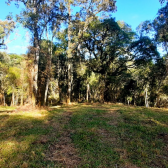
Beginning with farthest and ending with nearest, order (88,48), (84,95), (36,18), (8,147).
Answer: (84,95) < (88,48) < (36,18) < (8,147)

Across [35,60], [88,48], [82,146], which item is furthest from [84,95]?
[82,146]

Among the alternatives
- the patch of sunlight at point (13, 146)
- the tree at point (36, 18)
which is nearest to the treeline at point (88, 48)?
the tree at point (36, 18)

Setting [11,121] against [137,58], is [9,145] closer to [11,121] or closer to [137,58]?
[11,121]

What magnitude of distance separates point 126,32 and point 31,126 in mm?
11693

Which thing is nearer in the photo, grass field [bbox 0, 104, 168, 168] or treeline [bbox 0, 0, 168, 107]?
grass field [bbox 0, 104, 168, 168]

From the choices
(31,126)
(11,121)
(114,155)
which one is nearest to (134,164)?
(114,155)

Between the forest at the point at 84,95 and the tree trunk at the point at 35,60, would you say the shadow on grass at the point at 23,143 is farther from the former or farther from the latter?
the tree trunk at the point at 35,60

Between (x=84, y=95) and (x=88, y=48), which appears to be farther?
(x=84, y=95)

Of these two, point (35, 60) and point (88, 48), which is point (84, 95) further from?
point (35, 60)

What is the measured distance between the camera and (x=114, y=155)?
122 inches

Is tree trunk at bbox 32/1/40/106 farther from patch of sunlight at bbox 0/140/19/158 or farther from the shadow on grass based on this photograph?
patch of sunlight at bbox 0/140/19/158

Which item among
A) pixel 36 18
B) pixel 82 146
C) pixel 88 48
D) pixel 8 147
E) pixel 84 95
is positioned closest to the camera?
pixel 8 147

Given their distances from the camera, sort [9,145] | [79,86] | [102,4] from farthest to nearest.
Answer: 1. [79,86]
2. [102,4]
3. [9,145]

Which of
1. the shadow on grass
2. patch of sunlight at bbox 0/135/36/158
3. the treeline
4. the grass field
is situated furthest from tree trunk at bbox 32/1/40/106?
patch of sunlight at bbox 0/135/36/158
